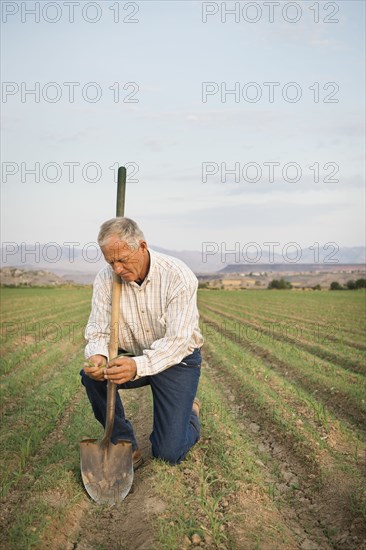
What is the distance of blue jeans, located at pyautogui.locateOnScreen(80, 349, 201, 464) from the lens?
4.21 m

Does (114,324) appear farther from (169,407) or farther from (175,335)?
(169,407)

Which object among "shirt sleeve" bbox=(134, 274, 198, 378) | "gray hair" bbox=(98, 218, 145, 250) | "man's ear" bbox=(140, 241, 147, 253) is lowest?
"shirt sleeve" bbox=(134, 274, 198, 378)

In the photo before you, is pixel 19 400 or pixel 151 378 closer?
pixel 151 378

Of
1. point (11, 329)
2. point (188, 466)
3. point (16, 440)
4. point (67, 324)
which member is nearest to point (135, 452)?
point (188, 466)

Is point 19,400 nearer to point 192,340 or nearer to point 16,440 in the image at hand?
point 16,440

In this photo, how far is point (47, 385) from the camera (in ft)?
25.7

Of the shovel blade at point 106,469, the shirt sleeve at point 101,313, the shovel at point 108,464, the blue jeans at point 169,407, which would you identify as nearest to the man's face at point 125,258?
the shirt sleeve at point 101,313

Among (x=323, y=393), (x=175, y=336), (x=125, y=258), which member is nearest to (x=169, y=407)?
(x=175, y=336)

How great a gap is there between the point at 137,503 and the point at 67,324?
1424 centimetres

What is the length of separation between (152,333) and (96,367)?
61 cm

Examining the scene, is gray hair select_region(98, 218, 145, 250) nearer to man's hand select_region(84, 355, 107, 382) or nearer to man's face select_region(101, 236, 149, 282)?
man's face select_region(101, 236, 149, 282)

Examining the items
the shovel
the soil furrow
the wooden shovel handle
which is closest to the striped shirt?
the wooden shovel handle

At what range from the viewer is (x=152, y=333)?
4410mm

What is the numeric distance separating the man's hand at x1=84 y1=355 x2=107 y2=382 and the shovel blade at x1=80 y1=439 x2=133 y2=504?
0.48 meters
